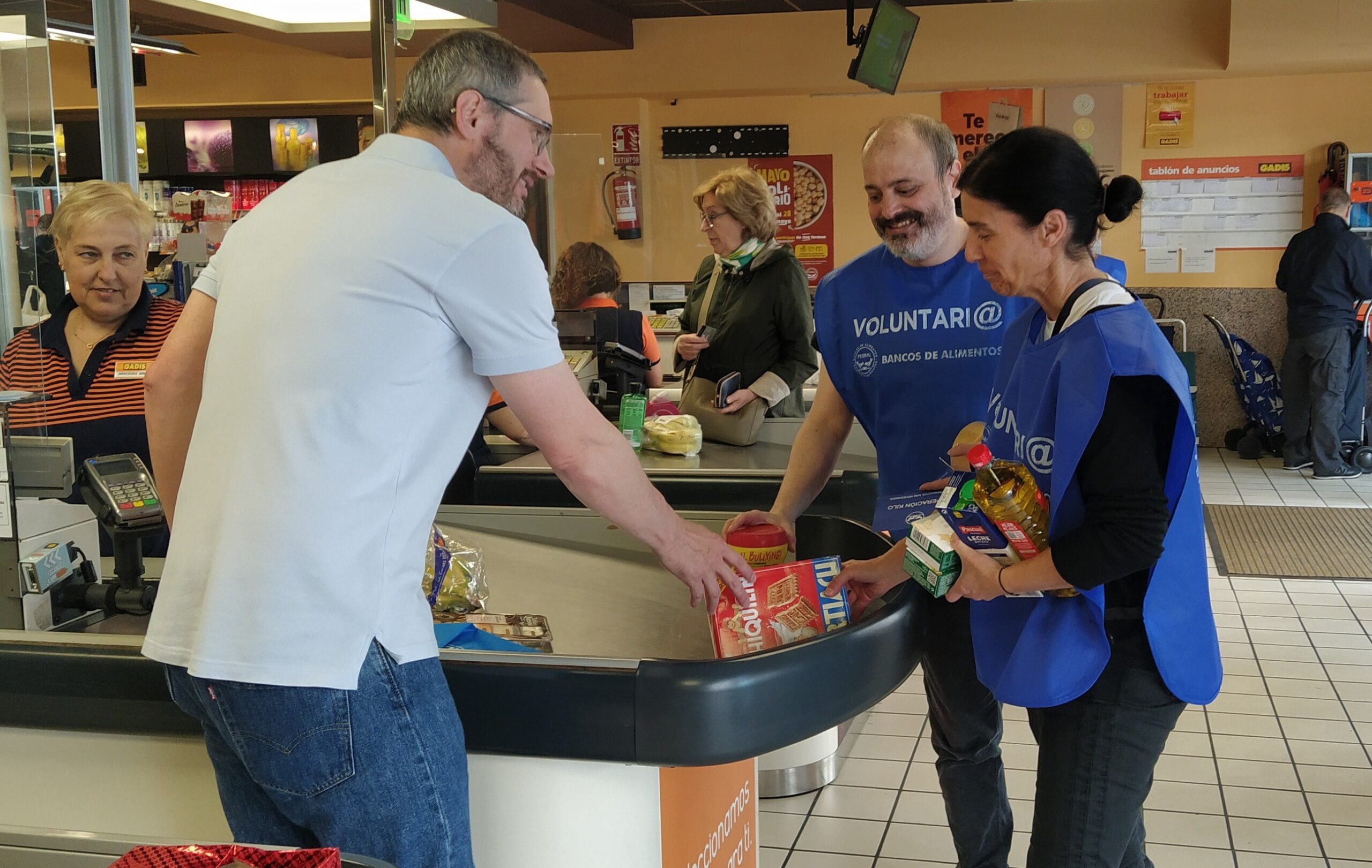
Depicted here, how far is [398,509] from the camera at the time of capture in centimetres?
141

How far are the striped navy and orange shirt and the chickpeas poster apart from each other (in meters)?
7.70

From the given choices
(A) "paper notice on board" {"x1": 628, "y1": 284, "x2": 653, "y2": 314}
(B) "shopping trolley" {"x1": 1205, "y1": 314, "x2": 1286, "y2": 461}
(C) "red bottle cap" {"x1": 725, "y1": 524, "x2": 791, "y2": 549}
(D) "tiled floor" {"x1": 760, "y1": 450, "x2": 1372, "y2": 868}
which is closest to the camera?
(C) "red bottle cap" {"x1": 725, "y1": 524, "x2": 791, "y2": 549}

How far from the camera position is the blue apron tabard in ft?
5.73

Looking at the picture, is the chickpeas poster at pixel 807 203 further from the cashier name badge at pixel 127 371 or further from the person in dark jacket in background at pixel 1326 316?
the cashier name badge at pixel 127 371

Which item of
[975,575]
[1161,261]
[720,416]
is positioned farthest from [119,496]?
[1161,261]

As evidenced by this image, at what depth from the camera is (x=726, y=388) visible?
410 cm

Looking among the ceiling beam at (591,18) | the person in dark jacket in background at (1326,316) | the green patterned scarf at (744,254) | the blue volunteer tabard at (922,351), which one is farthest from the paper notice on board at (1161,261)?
the blue volunteer tabard at (922,351)

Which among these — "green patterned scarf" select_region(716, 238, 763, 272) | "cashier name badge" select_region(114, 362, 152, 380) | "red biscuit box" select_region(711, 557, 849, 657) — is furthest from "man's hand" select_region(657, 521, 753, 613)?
"green patterned scarf" select_region(716, 238, 763, 272)

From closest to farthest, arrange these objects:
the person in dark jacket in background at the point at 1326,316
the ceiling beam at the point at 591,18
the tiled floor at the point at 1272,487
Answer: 1. the tiled floor at the point at 1272,487
2. the ceiling beam at the point at 591,18
3. the person in dark jacket in background at the point at 1326,316

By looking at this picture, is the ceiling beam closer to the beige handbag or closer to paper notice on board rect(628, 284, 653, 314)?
paper notice on board rect(628, 284, 653, 314)

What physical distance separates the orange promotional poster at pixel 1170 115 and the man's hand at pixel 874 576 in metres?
8.72

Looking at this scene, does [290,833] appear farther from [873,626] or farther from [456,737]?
[873,626]

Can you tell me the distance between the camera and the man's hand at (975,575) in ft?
5.99

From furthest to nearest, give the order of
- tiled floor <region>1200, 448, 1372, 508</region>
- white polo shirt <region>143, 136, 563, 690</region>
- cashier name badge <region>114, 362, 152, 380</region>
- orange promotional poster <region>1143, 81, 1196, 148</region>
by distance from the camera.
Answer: orange promotional poster <region>1143, 81, 1196, 148</region> < tiled floor <region>1200, 448, 1372, 508</region> < cashier name badge <region>114, 362, 152, 380</region> < white polo shirt <region>143, 136, 563, 690</region>
